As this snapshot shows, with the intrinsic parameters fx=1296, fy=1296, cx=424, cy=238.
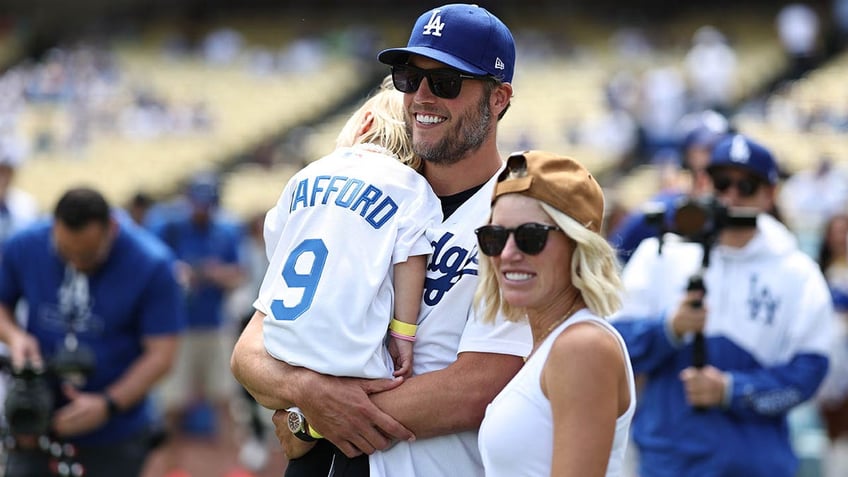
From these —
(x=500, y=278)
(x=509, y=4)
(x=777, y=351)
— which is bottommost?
(x=509, y=4)

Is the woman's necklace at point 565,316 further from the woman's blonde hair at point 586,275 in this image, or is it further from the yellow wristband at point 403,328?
the yellow wristband at point 403,328

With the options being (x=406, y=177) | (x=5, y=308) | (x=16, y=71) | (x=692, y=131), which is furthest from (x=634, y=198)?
(x=16, y=71)

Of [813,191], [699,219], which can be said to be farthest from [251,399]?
[813,191]

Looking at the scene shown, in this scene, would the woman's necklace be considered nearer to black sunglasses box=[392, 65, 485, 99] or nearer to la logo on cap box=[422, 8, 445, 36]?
black sunglasses box=[392, 65, 485, 99]

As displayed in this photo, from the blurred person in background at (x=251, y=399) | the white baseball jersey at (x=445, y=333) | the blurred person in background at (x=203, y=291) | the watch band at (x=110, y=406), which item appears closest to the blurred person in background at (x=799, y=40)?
the blurred person in background at (x=251, y=399)

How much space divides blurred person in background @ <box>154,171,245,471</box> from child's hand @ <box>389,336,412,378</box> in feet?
25.8

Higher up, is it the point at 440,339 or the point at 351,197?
the point at 351,197

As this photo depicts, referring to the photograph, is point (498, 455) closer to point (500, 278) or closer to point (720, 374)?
point (500, 278)

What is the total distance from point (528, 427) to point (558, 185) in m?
0.57

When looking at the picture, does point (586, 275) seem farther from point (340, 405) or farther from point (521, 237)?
point (340, 405)

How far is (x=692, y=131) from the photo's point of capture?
6.49 meters

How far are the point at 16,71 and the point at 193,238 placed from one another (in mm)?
21621

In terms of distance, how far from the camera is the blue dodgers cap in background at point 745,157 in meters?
4.98

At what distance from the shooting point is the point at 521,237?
10.1ft
